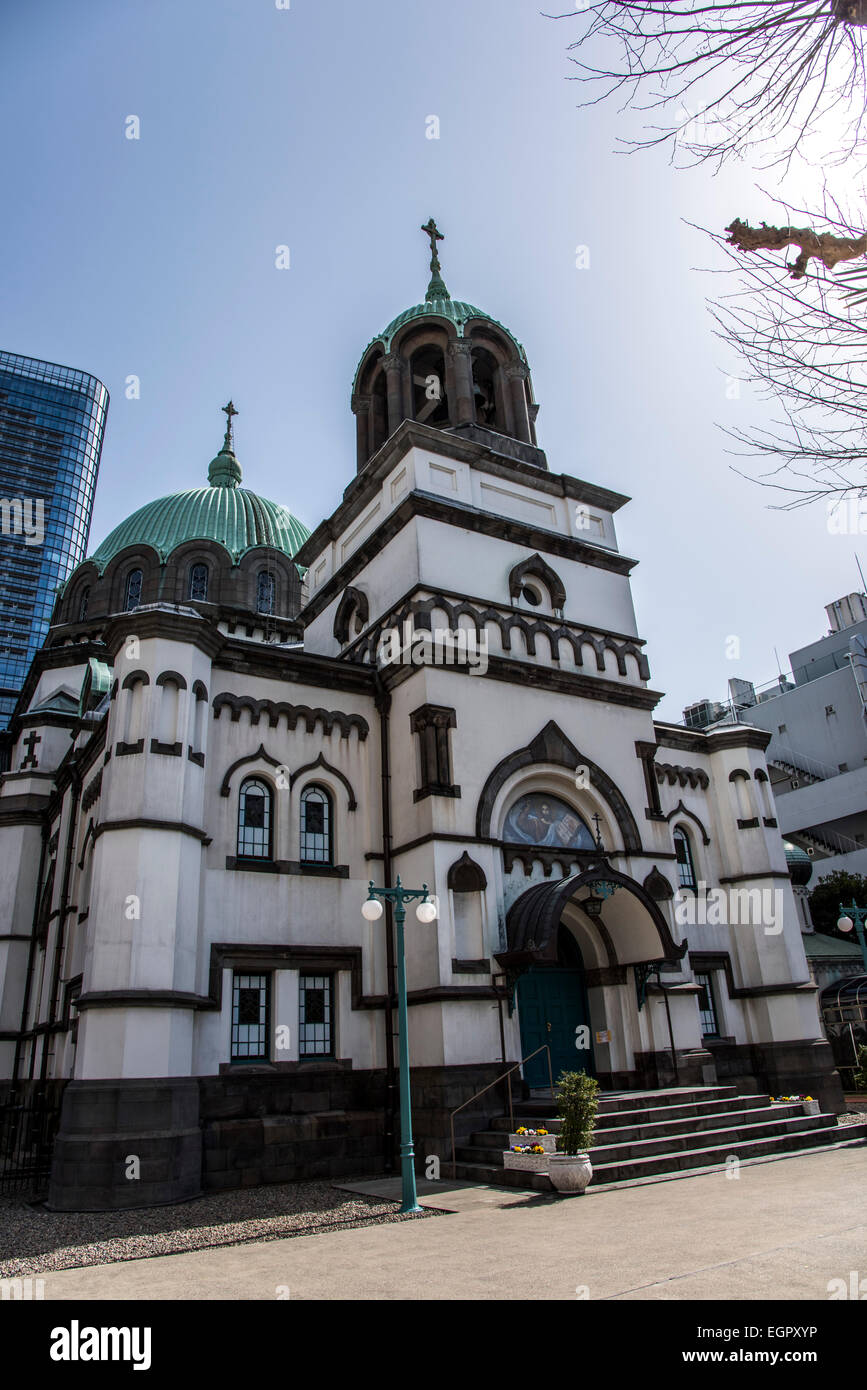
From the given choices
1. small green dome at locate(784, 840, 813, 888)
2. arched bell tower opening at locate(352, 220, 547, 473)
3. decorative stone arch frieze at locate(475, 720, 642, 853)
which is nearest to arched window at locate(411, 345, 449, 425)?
arched bell tower opening at locate(352, 220, 547, 473)

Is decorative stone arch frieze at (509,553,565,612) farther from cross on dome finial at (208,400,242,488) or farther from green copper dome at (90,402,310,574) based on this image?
cross on dome finial at (208,400,242,488)

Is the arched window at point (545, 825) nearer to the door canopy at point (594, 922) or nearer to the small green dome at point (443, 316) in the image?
the door canopy at point (594, 922)

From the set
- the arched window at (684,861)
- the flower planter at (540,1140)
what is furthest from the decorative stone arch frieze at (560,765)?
the flower planter at (540,1140)

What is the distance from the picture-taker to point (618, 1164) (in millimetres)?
14086

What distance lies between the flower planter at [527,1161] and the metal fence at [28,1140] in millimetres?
8509

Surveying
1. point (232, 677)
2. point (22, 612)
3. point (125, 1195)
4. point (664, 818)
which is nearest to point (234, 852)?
point (232, 677)

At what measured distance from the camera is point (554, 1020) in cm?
1980

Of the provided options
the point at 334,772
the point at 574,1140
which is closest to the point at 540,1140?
the point at 574,1140

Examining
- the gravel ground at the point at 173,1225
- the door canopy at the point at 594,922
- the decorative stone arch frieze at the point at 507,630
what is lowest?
the gravel ground at the point at 173,1225

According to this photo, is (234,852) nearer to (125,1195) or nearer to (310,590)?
(125,1195)

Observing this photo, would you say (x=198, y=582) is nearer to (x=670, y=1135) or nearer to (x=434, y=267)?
(x=434, y=267)

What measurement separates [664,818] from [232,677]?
436 inches

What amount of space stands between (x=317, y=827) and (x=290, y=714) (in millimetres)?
2549

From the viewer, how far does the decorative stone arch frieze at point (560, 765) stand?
771 inches
